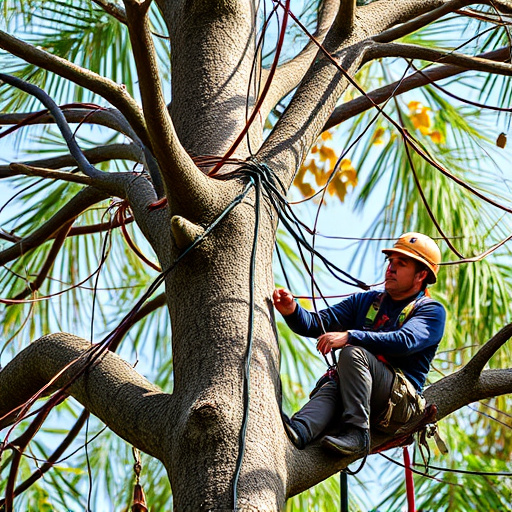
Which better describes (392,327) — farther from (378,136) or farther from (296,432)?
(378,136)

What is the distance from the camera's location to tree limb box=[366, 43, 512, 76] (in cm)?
228

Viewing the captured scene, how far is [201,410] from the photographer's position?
1.64 metres

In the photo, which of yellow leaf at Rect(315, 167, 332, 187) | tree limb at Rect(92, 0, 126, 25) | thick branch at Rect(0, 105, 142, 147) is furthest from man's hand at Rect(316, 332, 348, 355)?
yellow leaf at Rect(315, 167, 332, 187)

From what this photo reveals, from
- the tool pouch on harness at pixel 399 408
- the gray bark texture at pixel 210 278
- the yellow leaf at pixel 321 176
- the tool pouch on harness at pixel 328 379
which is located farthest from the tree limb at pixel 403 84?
the yellow leaf at pixel 321 176

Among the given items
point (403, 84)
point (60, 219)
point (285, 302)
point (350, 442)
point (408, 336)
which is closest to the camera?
point (350, 442)

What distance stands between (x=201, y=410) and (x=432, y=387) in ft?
2.25

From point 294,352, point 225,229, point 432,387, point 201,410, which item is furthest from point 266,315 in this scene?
point 294,352

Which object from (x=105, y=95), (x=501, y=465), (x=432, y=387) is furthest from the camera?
(x=501, y=465)

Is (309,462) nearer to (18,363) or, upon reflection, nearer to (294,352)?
(18,363)

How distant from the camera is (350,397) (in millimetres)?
2004

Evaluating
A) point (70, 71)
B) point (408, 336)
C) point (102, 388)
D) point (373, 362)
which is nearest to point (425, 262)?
point (408, 336)

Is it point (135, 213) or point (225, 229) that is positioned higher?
point (135, 213)

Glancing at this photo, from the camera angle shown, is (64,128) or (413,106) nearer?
(64,128)

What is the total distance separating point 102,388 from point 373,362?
604mm
